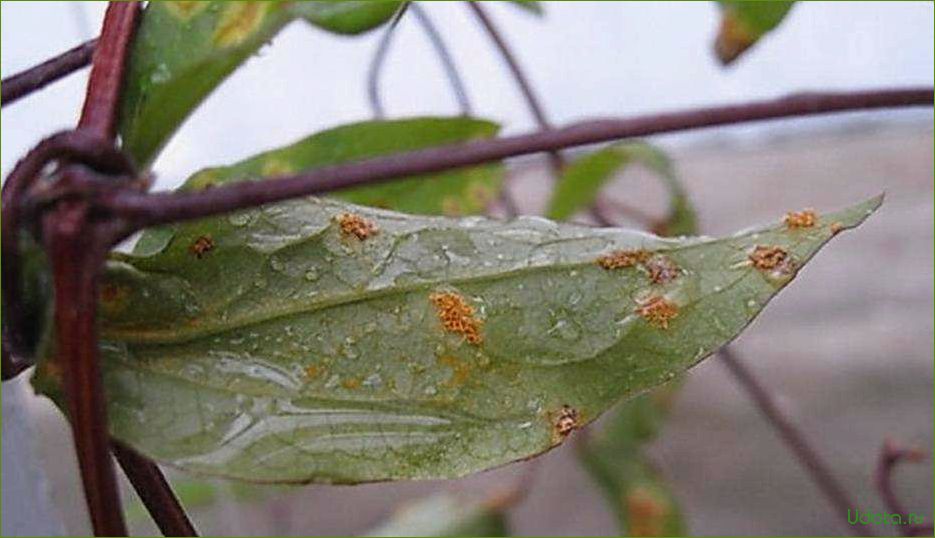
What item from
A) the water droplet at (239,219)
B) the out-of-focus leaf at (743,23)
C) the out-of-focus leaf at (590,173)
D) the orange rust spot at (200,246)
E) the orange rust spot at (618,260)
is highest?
the water droplet at (239,219)

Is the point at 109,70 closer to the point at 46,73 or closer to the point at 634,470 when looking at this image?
the point at 46,73

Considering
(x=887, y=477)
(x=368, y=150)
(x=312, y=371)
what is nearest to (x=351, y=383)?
(x=312, y=371)

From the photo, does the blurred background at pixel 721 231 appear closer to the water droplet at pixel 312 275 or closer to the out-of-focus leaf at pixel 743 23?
the out-of-focus leaf at pixel 743 23

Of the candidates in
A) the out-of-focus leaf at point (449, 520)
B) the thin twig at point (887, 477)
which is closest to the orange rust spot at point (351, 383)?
the thin twig at point (887, 477)

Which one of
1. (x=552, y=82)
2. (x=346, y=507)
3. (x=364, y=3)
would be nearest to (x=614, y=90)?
(x=552, y=82)

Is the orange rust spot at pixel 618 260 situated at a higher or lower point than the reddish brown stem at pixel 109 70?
lower

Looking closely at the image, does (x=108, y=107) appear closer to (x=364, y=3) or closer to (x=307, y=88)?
(x=364, y=3)
